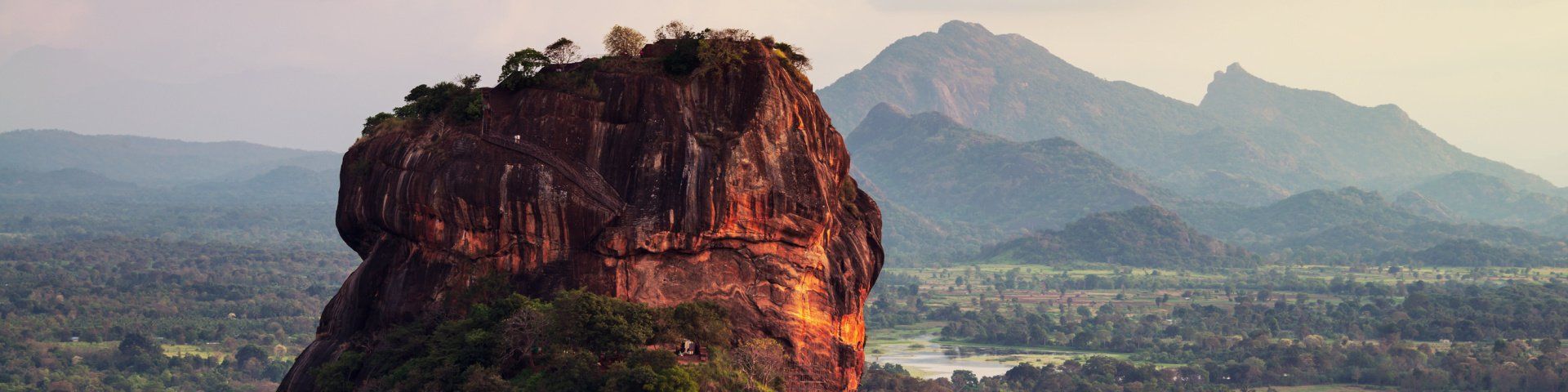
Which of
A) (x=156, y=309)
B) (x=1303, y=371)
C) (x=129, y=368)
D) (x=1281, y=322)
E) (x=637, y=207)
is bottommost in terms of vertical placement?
(x=129, y=368)

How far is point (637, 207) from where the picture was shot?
44.5 meters

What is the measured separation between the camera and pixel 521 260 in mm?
45438

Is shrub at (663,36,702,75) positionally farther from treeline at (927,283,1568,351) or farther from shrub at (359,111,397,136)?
treeline at (927,283,1568,351)

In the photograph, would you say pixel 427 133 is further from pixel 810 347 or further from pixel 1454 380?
pixel 1454 380

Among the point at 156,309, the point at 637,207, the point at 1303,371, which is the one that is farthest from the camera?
the point at 156,309

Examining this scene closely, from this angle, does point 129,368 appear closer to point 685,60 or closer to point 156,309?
point 156,309

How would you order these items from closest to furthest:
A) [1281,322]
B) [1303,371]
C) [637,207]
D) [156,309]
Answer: [637,207], [1303,371], [156,309], [1281,322]

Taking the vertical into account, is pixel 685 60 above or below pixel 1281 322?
above

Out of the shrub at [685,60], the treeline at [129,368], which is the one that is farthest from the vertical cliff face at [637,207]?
the treeline at [129,368]

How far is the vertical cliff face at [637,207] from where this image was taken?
1746 inches

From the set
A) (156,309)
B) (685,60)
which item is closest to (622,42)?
(685,60)

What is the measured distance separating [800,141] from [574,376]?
10.1 m

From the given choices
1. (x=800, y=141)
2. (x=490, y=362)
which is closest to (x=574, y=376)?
(x=490, y=362)

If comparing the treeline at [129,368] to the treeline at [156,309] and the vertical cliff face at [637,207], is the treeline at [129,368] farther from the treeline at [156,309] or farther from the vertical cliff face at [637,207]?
the vertical cliff face at [637,207]
